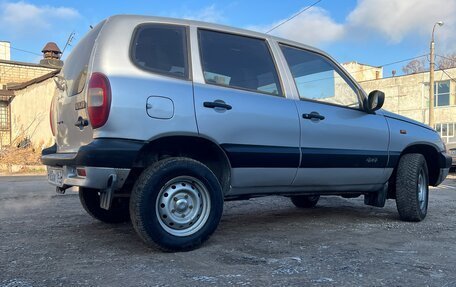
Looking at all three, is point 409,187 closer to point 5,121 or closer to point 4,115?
point 5,121

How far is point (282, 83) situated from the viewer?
4.43 meters

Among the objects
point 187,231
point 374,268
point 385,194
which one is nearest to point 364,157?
point 385,194

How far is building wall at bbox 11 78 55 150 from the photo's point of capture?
20.6 meters

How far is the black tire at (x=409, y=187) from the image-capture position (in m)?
5.27

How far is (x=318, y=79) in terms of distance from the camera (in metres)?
4.96

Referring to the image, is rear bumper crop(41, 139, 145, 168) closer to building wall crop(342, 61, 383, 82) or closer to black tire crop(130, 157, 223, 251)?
black tire crop(130, 157, 223, 251)

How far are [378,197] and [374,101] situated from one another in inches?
45.8

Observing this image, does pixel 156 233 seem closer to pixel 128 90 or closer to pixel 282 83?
pixel 128 90

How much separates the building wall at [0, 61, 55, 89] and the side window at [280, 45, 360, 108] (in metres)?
25.4

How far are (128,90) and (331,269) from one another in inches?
79.9

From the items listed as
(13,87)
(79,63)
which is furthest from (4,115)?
(79,63)

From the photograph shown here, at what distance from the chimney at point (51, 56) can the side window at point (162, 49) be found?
26275 mm

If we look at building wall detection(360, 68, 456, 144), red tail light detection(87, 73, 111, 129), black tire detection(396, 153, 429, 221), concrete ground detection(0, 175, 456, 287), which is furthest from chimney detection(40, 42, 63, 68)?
red tail light detection(87, 73, 111, 129)

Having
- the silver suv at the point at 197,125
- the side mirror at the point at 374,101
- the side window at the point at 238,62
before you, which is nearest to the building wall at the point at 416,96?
the side mirror at the point at 374,101
